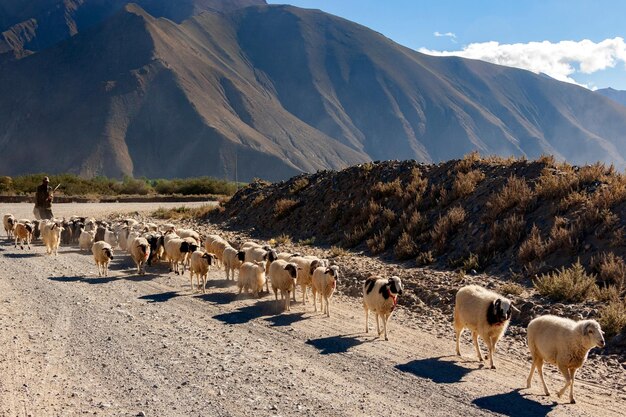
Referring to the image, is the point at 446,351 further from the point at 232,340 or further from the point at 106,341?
the point at 106,341

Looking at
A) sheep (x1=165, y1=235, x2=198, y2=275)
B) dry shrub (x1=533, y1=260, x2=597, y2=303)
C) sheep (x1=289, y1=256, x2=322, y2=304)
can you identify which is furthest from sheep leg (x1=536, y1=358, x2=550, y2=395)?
sheep (x1=165, y1=235, x2=198, y2=275)

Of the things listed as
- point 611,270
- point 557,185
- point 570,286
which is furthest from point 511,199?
point 570,286

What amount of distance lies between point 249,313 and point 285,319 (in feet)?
3.00

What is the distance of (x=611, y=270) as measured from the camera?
13.2 meters

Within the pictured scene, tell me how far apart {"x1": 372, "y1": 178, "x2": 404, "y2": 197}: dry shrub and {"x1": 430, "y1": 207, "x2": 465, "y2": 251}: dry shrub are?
4308mm

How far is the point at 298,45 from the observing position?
168 meters

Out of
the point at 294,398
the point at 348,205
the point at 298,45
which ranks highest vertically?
the point at 298,45

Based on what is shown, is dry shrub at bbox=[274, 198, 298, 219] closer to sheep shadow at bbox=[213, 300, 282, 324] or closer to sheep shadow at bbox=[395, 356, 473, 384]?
sheep shadow at bbox=[213, 300, 282, 324]

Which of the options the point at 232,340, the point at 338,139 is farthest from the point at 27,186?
the point at 338,139

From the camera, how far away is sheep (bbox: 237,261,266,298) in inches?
575

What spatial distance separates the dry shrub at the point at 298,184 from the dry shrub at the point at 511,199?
487 inches

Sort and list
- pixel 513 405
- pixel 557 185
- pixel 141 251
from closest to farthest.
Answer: pixel 513 405 → pixel 141 251 → pixel 557 185

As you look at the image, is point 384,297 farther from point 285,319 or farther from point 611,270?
point 611,270

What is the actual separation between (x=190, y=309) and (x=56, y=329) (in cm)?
293
